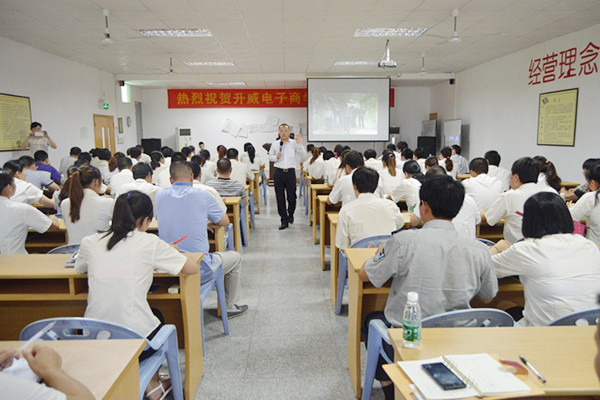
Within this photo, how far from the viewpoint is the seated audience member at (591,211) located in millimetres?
3195

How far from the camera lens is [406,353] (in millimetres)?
1385

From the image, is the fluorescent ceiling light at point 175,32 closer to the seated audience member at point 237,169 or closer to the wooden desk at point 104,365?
the seated audience member at point 237,169

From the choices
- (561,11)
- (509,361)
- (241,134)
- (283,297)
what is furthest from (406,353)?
(241,134)

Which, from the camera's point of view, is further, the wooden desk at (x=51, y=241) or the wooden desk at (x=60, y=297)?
the wooden desk at (x=51, y=241)

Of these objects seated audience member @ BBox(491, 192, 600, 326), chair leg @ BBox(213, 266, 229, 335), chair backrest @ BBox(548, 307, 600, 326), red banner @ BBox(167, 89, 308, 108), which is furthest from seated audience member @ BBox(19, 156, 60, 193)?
red banner @ BBox(167, 89, 308, 108)

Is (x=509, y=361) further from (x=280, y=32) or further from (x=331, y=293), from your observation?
(x=280, y=32)

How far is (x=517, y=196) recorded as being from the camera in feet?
10.8

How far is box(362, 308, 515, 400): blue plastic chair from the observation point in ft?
5.49

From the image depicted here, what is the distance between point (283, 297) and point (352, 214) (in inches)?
46.5

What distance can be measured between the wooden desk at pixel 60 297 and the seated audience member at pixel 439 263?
108 centimetres

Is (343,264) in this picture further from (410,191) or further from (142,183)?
(142,183)

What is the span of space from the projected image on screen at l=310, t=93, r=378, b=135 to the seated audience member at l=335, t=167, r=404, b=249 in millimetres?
7392

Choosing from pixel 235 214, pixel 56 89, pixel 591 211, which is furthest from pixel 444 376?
pixel 56 89

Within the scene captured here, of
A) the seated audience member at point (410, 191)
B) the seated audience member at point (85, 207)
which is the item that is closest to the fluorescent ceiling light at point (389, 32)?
the seated audience member at point (410, 191)
